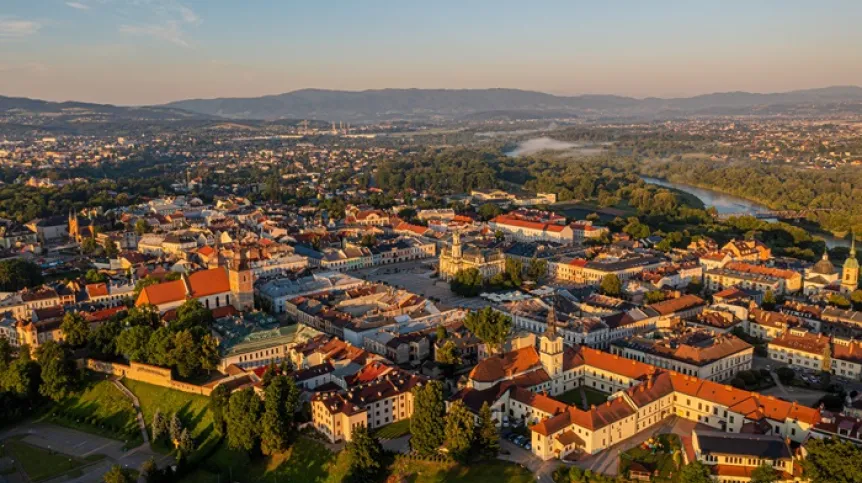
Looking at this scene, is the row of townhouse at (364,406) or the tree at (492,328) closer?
the row of townhouse at (364,406)

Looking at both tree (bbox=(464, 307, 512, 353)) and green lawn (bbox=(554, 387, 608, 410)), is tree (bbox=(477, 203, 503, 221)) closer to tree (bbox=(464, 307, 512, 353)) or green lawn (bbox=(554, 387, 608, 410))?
tree (bbox=(464, 307, 512, 353))

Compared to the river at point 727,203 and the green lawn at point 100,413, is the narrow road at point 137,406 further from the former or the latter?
the river at point 727,203

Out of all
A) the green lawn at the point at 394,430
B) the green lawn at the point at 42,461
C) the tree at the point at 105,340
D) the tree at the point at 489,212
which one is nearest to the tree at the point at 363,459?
the green lawn at the point at 394,430

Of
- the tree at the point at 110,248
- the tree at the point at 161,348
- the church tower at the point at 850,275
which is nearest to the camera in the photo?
the tree at the point at 161,348

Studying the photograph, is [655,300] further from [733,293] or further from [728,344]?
[728,344]

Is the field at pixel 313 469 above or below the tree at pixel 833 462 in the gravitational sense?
below

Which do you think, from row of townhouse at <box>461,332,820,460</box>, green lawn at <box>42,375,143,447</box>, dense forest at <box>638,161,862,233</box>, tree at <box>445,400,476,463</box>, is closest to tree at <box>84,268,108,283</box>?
green lawn at <box>42,375,143,447</box>
